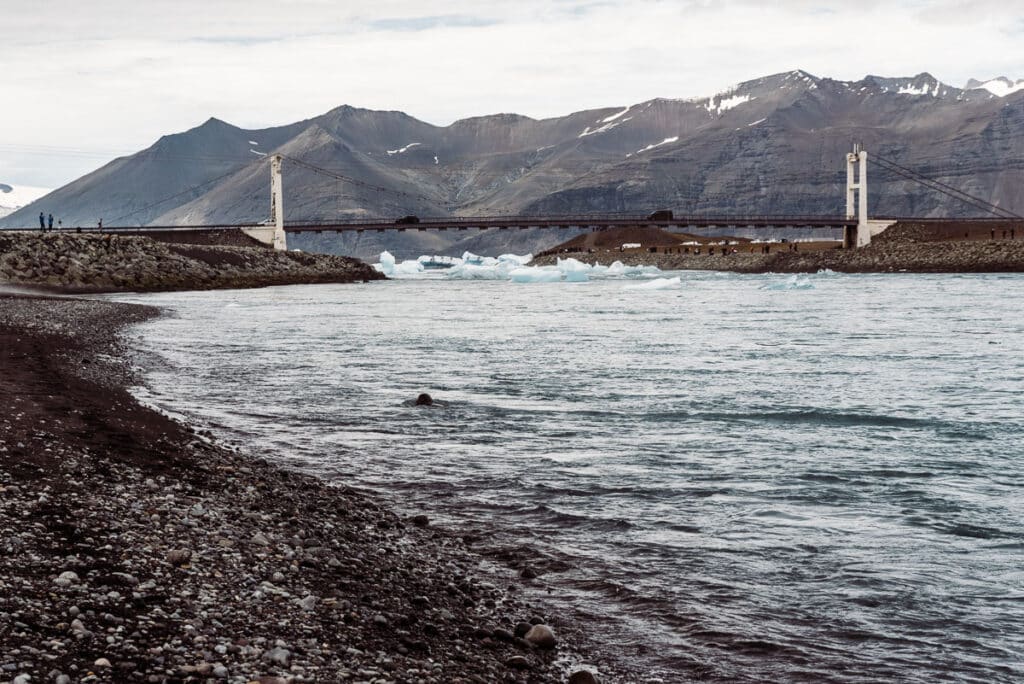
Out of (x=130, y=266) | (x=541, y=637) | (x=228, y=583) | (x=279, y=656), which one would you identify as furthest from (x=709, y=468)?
(x=130, y=266)

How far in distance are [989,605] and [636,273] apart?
11582cm

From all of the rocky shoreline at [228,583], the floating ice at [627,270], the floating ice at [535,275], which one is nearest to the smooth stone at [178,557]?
the rocky shoreline at [228,583]

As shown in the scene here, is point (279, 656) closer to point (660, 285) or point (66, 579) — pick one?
point (66, 579)

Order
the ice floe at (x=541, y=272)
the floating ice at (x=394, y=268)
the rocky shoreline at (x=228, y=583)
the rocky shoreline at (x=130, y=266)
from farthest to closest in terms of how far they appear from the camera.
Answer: the floating ice at (x=394, y=268) < the ice floe at (x=541, y=272) < the rocky shoreline at (x=130, y=266) < the rocky shoreline at (x=228, y=583)

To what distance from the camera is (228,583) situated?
26.2 feet

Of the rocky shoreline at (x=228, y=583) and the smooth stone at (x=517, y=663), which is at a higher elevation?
the rocky shoreline at (x=228, y=583)

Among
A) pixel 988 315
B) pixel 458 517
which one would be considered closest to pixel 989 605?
pixel 458 517

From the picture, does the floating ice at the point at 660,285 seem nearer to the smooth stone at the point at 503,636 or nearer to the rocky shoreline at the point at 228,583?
the rocky shoreline at the point at 228,583

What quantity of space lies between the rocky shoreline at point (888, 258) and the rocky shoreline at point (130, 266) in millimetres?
51433

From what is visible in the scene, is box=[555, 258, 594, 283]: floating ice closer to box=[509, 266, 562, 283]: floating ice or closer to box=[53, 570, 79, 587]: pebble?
box=[509, 266, 562, 283]: floating ice

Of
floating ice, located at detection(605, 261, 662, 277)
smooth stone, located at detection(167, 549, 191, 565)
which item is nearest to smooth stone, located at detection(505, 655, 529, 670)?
smooth stone, located at detection(167, 549, 191, 565)

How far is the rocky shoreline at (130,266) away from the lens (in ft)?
228

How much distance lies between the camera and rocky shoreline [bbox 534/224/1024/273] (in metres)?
105

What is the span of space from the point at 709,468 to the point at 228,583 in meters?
8.16
